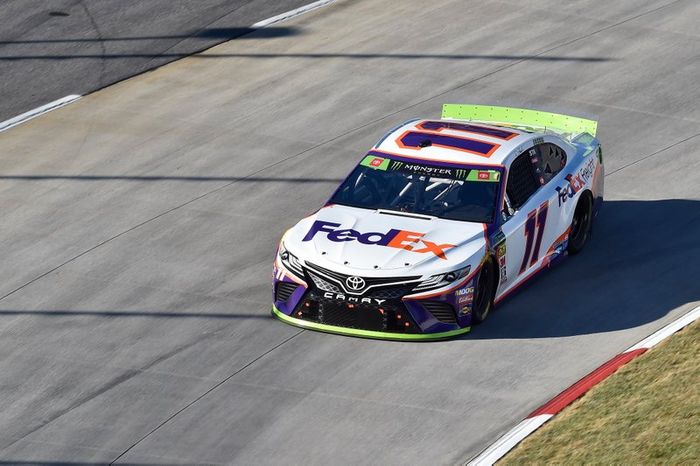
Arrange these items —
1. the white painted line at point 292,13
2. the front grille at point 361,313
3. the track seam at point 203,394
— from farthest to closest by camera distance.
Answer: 1. the white painted line at point 292,13
2. the front grille at point 361,313
3. the track seam at point 203,394

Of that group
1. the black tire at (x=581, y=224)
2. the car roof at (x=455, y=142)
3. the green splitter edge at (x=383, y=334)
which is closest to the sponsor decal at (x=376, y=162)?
the car roof at (x=455, y=142)

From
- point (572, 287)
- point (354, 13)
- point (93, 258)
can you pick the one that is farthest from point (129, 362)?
point (354, 13)

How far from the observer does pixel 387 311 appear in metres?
12.5

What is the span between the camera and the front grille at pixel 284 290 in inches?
508

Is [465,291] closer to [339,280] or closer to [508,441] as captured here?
[339,280]

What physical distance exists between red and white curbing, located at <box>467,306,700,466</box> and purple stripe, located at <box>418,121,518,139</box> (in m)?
2.76

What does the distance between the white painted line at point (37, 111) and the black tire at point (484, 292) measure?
939 cm

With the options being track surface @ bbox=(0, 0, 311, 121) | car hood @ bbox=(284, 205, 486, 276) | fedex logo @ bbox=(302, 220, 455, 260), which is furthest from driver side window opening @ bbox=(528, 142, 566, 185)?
track surface @ bbox=(0, 0, 311, 121)

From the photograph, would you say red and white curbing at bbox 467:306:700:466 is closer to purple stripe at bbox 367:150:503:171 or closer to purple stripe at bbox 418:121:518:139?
purple stripe at bbox 367:150:503:171

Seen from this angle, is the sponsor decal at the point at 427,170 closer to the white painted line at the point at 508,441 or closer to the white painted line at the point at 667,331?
the white painted line at the point at 667,331

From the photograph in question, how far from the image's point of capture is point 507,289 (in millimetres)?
13477

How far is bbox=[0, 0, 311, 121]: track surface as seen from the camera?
70.5 feet

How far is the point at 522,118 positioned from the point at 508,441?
565cm

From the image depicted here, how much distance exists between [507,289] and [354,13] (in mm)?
11481
